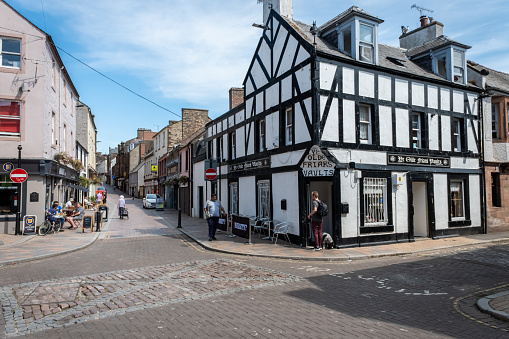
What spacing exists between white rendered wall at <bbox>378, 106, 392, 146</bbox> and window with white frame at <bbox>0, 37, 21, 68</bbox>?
16.8m

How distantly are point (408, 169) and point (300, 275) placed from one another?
8099mm

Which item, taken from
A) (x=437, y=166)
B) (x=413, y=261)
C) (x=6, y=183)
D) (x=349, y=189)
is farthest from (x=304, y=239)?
(x=6, y=183)

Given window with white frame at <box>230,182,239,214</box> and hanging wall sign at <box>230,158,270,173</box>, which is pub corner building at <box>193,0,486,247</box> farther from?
window with white frame at <box>230,182,239,214</box>

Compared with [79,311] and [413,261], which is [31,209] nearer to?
[79,311]

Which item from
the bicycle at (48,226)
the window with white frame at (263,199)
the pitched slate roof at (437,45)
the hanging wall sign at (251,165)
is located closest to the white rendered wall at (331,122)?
the hanging wall sign at (251,165)

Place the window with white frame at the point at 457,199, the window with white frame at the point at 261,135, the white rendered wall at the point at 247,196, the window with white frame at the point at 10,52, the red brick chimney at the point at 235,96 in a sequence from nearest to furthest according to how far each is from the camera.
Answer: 1. the window with white frame at the point at 457,199
2. the window with white frame at the point at 10,52
3. the window with white frame at the point at 261,135
4. the white rendered wall at the point at 247,196
5. the red brick chimney at the point at 235,96

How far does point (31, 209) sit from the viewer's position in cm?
1653

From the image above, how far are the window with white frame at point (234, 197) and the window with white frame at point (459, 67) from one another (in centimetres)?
1192

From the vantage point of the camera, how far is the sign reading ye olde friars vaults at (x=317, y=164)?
1263cm

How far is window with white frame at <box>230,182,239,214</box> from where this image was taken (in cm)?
1948

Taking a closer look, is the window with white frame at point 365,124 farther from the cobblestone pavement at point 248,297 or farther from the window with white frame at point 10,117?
the window with white frame at point 10,117

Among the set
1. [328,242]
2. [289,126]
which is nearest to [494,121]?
[289,126]

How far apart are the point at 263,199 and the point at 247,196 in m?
1.66

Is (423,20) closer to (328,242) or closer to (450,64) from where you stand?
(450,64)
